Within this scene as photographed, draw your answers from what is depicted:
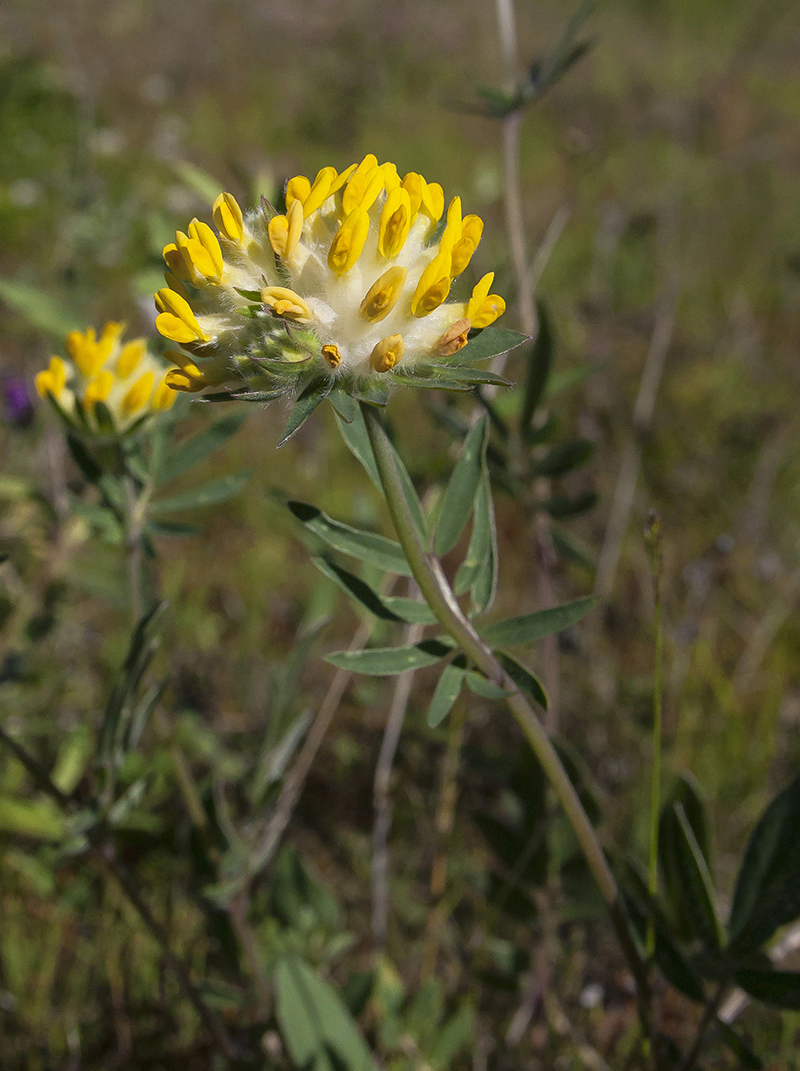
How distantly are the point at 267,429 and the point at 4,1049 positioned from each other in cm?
304

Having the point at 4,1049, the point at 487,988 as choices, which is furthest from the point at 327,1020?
the point at 4,1049

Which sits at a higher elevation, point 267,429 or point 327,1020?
point 267,429

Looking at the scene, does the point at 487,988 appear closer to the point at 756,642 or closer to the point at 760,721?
the point at 760,721

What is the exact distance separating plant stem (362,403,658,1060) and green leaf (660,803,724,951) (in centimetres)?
12

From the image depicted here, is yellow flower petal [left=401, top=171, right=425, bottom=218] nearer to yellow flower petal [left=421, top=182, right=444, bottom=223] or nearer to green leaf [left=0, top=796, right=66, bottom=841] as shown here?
yellow flower petal [left=421, top=182, right=444, bottom=223]

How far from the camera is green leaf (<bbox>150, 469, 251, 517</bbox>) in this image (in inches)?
66.3

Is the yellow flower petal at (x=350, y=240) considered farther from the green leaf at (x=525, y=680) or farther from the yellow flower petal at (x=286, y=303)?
the green leaf at (x=525, y=680)

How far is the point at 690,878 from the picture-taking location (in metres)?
1.42

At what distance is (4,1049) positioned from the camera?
2.07m

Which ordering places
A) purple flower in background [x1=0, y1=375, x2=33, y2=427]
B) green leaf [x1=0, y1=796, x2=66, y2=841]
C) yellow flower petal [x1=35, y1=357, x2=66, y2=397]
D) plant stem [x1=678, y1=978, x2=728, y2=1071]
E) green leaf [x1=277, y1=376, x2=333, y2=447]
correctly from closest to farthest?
1. green leaf [x1=277, y1=376, x2=333, y2=447]
2. plant stem [x1=678, y1=978, x2=728, y2=1071]
3. yellow flower petal [x1=35, y1=357, x2=66, y2=397]
4. green leaf [x1=0, y1=796, x2=66, y2=841]
5. purple flower in background [x1=0, y1=375, x2=33, y2=427]

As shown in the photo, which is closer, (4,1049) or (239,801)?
(4,1049)

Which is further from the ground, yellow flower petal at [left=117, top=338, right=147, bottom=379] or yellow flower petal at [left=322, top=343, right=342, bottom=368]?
yellow flower petal at [left=322, top=343, right=342, bottom=368]

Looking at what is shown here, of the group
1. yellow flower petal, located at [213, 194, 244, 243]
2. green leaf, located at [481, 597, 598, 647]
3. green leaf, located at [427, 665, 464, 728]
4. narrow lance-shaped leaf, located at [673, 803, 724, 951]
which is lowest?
narrow lance-shaped leaf, located at [673, 803, 724, 951]

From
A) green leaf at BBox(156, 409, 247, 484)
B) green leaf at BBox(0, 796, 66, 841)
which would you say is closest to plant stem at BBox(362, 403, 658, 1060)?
green leaf at BBox(156, 409, 247, 484)
